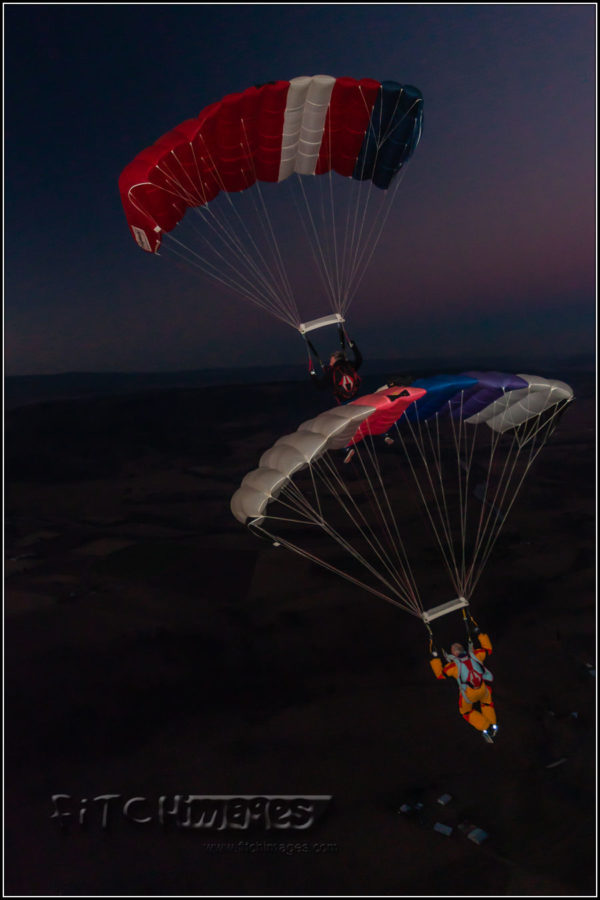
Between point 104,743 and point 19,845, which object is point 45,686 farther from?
point 19,845

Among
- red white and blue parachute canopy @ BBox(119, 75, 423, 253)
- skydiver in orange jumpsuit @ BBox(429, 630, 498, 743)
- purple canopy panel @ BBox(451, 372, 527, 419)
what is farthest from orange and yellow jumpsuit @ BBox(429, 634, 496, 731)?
red white and blue parachute canopy @ BBox(119, 75, 423, 253)

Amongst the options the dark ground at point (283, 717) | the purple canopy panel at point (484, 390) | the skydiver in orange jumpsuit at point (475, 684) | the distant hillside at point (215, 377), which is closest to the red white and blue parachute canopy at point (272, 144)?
the purple canopy panel at point (484, 390)

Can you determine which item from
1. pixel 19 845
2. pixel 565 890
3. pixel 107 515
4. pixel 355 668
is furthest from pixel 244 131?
pixel 107 515

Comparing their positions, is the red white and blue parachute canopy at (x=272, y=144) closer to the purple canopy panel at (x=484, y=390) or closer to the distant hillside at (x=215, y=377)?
the purple canopy panel at (x=484, y=390)

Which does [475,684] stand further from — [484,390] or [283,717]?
[283,717]

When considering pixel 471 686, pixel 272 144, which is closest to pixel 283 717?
pixel 471 686
